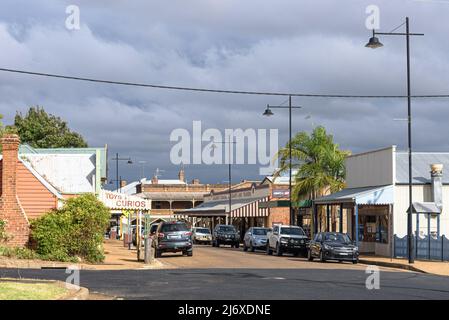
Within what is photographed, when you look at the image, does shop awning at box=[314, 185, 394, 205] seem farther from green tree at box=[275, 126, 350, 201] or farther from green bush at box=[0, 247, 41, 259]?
green bush at box=[0, 247, 41, 259]

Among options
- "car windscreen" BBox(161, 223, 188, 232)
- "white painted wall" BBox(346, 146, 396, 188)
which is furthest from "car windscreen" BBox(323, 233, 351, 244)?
"car windscreen" BBox(161, 223, 188, 232)

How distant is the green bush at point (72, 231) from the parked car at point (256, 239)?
678 inches

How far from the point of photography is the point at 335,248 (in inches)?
1403

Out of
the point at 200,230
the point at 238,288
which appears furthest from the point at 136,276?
the point at 200,230

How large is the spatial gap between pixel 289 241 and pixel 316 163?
40.4ft

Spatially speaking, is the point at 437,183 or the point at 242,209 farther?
the point at 242,209

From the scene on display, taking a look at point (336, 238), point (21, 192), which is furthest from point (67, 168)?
point (336, 238)

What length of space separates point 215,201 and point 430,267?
62.3 m

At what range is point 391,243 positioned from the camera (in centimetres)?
4050

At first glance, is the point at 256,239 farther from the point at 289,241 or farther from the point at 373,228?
the point at 373,228

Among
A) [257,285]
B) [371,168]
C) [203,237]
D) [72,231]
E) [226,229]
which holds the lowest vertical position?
[203,237]

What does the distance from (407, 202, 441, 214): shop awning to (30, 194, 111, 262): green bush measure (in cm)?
1499

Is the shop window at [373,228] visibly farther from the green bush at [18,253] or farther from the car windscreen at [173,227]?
the green bush at [18,253]
